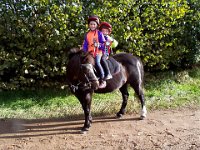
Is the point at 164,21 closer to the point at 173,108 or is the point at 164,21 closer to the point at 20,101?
the point at 173,108

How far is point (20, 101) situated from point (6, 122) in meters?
1.23

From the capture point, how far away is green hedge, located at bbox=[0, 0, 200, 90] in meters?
7.91

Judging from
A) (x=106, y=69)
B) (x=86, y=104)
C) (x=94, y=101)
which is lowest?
(x=94, y=101)

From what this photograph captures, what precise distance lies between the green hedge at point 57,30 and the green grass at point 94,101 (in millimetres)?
342

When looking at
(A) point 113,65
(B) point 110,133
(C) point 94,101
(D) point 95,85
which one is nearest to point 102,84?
(D) point 95,85

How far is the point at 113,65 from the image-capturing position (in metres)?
6.65

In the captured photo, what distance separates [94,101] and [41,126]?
1.84 meters

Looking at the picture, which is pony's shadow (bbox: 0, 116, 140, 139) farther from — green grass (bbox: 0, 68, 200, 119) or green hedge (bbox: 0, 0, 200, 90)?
green hedge (bbox: 0, 0, 200, 90)

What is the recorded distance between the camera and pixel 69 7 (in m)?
7.83

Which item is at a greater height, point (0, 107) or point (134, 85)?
point (134, 85)

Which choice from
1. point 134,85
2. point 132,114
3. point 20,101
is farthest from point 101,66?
point 20,101

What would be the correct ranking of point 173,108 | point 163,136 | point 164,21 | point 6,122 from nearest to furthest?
1. point 163,136
2. point 6,122
3. point 173,108
4. point 164,21

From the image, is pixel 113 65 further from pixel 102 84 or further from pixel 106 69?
pixel 102 84

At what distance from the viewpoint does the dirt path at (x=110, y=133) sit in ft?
18.9
